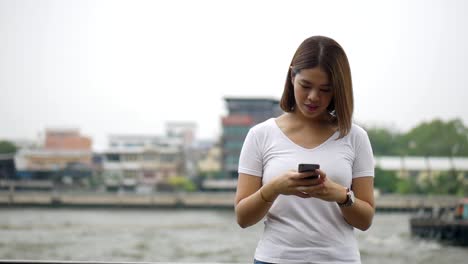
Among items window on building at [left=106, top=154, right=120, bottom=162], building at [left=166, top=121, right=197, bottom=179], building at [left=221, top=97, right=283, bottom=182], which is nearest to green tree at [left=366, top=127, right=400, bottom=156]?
building at [left=221, top=97, right=283, bottom=182]

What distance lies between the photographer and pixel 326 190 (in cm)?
60

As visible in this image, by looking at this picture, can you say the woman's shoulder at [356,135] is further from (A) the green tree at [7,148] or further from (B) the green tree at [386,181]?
(A) the green tree at [7,148]

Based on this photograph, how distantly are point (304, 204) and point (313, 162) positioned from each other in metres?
0.04

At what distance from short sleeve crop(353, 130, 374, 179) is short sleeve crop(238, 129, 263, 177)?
0.10 m

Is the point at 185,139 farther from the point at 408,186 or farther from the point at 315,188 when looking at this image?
the point at 315,188

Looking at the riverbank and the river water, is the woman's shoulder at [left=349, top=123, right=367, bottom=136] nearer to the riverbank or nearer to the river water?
the river water

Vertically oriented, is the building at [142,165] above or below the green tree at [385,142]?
below

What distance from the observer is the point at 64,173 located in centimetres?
2156

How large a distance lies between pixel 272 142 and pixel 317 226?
3.7 inches

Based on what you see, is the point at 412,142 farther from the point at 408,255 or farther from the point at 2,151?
the point at 2,151

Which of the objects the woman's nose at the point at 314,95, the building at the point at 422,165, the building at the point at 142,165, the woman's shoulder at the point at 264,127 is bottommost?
the building at the point at 142,165

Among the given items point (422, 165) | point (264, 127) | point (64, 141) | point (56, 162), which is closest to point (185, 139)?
point (64, 141)

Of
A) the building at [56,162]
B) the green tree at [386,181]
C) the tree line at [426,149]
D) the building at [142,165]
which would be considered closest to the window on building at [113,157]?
the building at [142,165]

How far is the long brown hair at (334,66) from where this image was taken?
628 millimetres
